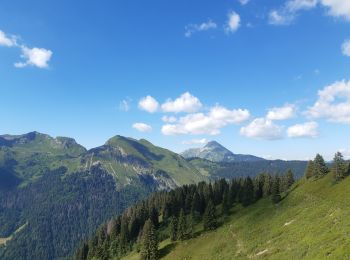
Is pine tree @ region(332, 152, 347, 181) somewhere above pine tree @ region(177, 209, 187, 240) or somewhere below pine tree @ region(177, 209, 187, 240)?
above

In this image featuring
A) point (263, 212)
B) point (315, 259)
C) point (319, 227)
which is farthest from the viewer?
point (263, 212)

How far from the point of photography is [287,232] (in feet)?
278

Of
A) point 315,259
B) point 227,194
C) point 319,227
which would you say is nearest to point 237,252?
point 319,227

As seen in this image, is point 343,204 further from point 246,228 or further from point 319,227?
point 246,228

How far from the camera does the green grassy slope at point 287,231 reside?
214ft

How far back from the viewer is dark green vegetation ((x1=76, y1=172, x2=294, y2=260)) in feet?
410

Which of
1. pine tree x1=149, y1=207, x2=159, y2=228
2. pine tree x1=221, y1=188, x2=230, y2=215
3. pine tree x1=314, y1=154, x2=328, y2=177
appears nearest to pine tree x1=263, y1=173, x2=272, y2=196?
pine tree x1=221, y1=188, x2=230, y2=215

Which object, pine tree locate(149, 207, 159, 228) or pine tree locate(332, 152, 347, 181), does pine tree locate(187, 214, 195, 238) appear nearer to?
pine tree locate(149, 207, 159, 228)

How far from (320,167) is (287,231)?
54.7 meters

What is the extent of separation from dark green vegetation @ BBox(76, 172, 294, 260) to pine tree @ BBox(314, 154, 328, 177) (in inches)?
608

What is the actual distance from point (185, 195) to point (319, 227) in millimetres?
104615

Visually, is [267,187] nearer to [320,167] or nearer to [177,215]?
[320,167]

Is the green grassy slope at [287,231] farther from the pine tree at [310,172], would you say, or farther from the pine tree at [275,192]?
the pine tree at [310,172]

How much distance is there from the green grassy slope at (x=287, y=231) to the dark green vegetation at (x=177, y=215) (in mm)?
5625
